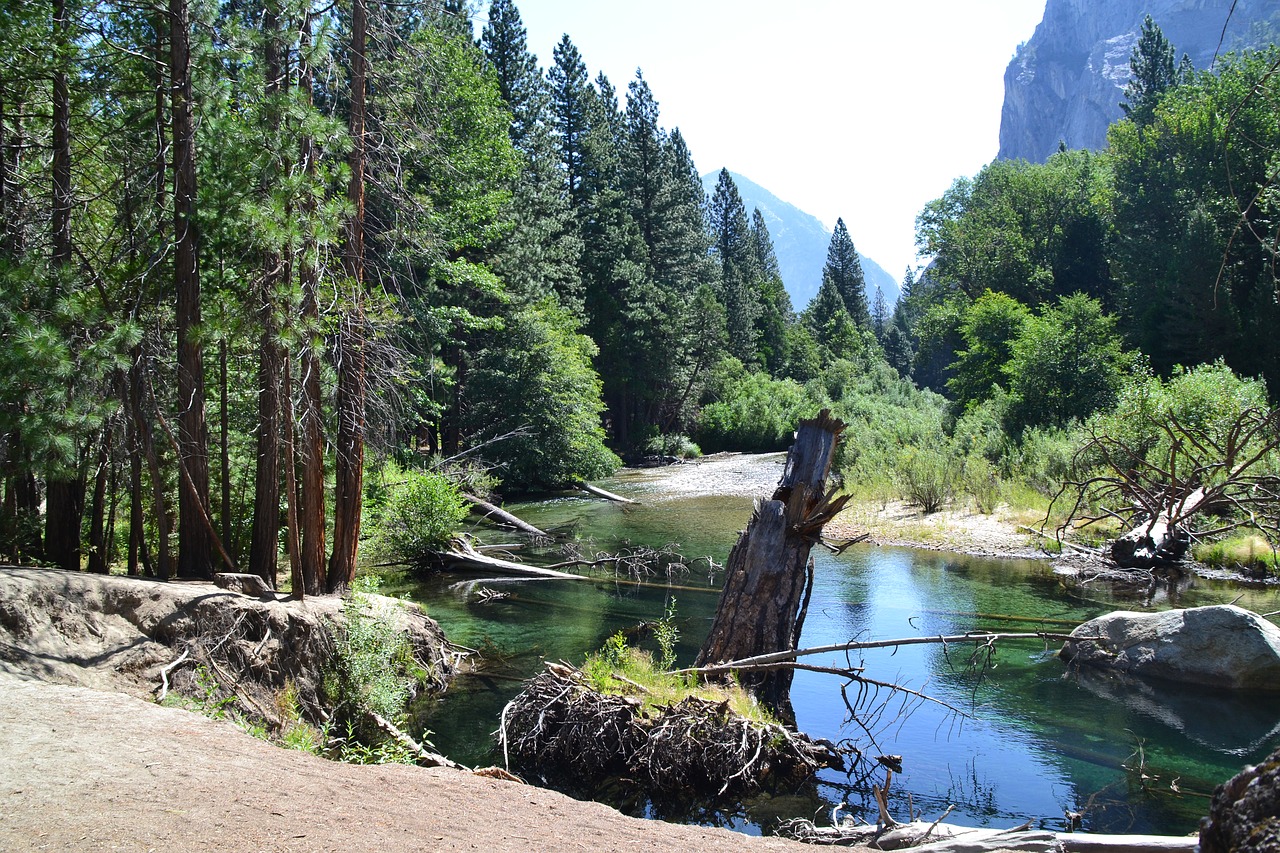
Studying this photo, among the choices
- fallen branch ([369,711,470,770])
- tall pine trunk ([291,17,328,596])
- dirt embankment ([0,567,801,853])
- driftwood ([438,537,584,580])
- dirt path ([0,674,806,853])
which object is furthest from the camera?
driftwood ([438,537,584,580])

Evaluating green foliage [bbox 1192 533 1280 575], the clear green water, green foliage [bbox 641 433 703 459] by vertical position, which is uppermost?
green foliage [bbox 641 433 703 459]

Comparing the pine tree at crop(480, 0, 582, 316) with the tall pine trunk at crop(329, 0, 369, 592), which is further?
the pine tree at crop(480, 0, 582, 316)

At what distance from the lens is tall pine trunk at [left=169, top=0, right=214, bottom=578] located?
8906mm

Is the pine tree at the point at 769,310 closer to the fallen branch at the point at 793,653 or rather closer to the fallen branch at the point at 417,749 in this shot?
the fallen branch at the point at 793,653

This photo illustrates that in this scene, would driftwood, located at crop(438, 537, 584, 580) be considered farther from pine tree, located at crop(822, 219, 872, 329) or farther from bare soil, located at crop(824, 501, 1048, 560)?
pine tree, located at crop(822, 219, 872, 329)

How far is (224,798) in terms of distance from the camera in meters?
5.11

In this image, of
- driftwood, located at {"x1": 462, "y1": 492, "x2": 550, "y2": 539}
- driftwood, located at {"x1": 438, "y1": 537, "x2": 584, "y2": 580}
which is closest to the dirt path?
driftwood, located at {"x1": 438, "y1": 537, "x2": 584, "y2": 580}

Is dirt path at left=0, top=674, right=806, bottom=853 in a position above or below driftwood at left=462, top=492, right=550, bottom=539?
below

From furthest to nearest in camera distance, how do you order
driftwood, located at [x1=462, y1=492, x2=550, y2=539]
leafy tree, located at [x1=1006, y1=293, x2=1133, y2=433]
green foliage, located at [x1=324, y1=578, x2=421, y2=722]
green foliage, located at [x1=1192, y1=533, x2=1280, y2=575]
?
leafy tree, located at [x1=1006, y1=293, x2=1133, y2=433] < driftwood, located at [x1=462, y1=492, x2=550, y2=539] < green foliage, located at [x1=1192, y1=533, x2=1280, y2=575] < green foliage, located at [x1=324, y1=578, x2=421, y2=722]

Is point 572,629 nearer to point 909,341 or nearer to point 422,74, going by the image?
point 422,74

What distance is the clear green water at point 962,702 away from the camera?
8.09 metres

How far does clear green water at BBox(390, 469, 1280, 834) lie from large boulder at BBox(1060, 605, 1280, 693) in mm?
296

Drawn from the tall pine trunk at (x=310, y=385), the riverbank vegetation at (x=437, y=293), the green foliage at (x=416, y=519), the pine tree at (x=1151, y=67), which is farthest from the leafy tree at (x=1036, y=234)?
the tall pine trunk at (x=310, y=385)

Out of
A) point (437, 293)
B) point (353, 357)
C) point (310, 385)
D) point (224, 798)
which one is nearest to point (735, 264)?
point (437, 293)
